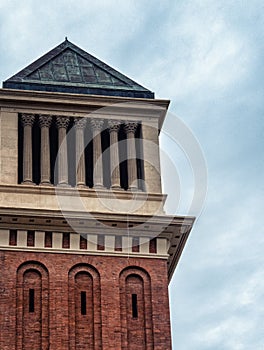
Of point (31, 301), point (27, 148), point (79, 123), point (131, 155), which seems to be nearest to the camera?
point (31, 301)

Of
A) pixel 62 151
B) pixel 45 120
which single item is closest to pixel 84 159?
pixel 62 151

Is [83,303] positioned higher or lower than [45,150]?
lower

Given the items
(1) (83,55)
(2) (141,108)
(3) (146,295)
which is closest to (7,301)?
(3) (146,295)

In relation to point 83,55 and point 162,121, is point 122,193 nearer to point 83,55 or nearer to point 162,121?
point 162,121

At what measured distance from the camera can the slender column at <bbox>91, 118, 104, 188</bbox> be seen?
4947cm

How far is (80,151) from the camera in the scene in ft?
163

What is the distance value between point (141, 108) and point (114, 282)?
8997 millimetres

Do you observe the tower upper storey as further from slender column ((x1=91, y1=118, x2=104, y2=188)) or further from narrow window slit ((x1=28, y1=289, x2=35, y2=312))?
narrow window slit ((x1=28, y1=289, x2=35, y2=312))

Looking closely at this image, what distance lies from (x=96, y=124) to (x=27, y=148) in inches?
137

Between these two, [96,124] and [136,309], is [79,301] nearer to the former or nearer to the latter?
[136,309]

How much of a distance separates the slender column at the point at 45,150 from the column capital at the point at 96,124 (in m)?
1.90

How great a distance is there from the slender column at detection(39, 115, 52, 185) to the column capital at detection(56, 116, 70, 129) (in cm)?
36

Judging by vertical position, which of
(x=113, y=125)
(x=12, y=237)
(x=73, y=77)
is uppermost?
(x=73, y=77)

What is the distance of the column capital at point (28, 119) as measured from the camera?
50.3 m
